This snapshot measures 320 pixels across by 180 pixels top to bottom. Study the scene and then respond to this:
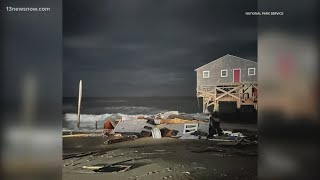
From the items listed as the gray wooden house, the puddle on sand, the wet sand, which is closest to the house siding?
the gray wooden house

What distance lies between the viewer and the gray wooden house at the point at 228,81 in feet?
6.78

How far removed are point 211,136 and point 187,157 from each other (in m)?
0.20

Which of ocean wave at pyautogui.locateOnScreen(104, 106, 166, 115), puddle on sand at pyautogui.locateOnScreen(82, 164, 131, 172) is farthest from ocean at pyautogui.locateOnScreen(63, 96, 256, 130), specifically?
puddle on sand at pyautogui.locateOnScreen(82, 164, 131, 172)

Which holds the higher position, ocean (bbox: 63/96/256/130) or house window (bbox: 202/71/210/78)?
house window (bbox: 202/71/210/78)

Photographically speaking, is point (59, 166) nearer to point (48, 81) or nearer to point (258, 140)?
point (48, 81)

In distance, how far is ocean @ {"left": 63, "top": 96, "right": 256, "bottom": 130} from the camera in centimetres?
206

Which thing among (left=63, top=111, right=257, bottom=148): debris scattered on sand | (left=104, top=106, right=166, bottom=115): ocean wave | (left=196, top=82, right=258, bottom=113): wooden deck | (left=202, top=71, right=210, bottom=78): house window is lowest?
(left=63, top=111, right=257, bottom=148): debris scattered on sand

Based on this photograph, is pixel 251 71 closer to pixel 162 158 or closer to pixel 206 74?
pixel 206 74

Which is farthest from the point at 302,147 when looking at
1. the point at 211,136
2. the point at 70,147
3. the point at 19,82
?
the point at 19,82

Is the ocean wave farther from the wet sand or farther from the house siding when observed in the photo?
the house siding

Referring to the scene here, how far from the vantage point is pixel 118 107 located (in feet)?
Result: 6.81

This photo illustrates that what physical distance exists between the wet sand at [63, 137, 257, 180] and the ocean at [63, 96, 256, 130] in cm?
13

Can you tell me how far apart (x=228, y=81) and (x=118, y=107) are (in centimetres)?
71

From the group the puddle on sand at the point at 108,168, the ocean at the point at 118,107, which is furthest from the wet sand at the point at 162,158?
the ocean at the point at 118,107
